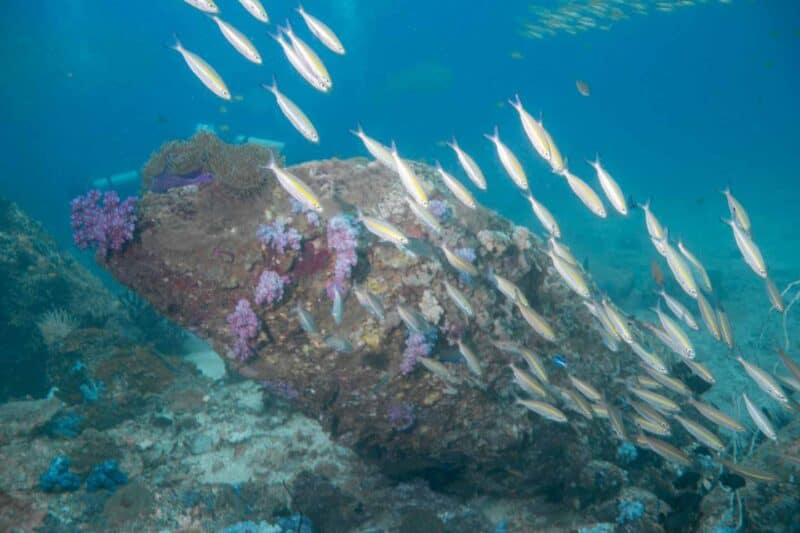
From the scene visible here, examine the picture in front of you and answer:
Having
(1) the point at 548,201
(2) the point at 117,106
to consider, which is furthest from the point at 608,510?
(2) the point at 117,106

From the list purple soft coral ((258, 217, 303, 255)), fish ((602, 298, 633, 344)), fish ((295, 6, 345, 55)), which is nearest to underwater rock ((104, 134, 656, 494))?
purple soft coral ((258, 217, 303, 255))

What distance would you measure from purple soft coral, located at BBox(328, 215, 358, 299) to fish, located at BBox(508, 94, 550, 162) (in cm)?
219

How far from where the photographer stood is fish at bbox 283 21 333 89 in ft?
13.1

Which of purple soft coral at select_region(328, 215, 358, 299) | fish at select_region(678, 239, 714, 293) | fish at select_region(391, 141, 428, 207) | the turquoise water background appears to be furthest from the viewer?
the turquoise water background

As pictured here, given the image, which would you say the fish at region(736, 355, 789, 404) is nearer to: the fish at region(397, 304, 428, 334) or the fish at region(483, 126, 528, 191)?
the fish at region(483, 126, 528, 191)

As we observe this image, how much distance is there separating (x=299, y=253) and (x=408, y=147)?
190ft

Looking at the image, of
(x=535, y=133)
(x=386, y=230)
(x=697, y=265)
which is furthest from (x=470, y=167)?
(x=697, y=265)

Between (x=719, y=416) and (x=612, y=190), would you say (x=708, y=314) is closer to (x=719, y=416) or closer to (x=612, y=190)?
(x=719, y=416)

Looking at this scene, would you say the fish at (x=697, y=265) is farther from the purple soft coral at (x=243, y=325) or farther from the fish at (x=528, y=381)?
the purple soft coral at (x=243, y=325)

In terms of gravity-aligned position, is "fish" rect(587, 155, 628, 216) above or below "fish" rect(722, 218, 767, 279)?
above

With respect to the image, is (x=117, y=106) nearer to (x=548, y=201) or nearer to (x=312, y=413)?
(x=548, y=201)

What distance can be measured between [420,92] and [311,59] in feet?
179

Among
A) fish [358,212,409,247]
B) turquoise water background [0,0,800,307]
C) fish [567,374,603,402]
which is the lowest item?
fish [567,374,603,402]

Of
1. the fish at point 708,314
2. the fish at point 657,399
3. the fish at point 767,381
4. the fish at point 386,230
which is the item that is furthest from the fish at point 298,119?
the fish at point 767,381
